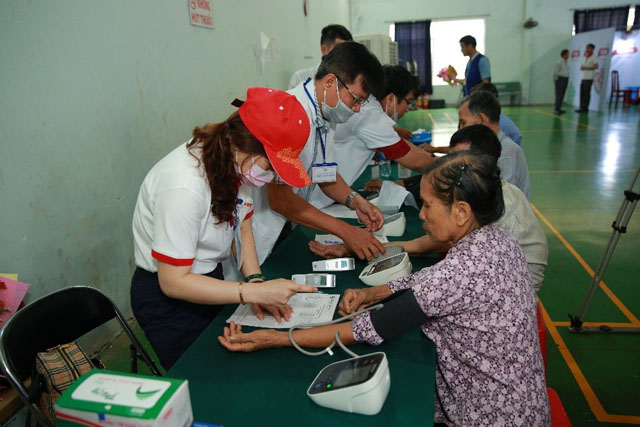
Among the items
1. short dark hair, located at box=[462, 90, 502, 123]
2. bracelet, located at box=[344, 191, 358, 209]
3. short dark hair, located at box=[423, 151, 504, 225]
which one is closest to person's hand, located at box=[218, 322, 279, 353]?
short dark hair, located at box=[423, 151, 504, 225]

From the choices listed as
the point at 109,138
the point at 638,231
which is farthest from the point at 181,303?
the point at 638,231

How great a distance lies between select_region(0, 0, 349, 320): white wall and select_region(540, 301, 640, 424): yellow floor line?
2.40 metres

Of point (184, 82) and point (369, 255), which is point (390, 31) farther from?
point (369, 255)

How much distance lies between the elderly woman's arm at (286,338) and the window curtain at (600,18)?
48.5ft

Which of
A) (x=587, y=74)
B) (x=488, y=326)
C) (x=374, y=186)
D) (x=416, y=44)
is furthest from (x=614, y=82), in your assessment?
(x=488, y=326)

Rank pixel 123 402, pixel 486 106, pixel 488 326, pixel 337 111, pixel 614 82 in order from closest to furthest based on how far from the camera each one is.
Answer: pixel 123 402 < pixel 488 326 < pixel 337 111 < pixel 486 106 < pixel 614 82

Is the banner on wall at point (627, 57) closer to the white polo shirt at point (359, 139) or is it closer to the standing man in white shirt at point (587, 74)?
the standing man in white shirt at point (587, 74)

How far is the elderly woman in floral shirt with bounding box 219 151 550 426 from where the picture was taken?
1.08 metres

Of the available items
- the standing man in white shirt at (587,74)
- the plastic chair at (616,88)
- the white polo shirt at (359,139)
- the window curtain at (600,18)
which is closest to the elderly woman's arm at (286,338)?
the white polo shirt at (359,139)

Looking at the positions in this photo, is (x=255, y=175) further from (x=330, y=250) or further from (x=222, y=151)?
(x=330, y=250)

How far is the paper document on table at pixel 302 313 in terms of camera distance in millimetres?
1266

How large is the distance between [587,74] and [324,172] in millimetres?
11235

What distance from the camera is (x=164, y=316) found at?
1.42 metres

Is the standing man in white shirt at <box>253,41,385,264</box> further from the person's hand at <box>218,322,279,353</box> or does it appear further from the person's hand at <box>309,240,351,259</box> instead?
the person's hand at <box>218,322,279,353</box>
